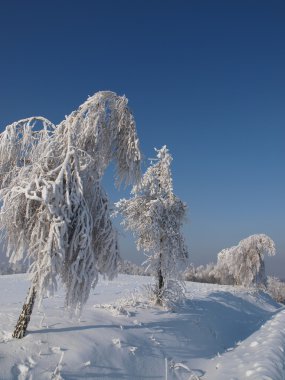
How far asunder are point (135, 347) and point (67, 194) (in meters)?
5.30

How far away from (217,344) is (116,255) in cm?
767

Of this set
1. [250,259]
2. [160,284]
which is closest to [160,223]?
[160,284]

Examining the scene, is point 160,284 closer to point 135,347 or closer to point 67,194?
point 135,347

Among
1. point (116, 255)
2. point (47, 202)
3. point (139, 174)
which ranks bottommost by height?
point (116, 255)

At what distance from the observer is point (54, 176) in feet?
29.7

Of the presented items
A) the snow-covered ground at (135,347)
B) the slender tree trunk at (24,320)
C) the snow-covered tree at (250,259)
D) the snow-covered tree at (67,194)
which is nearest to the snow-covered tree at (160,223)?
the snow-covered ground at (135,347)

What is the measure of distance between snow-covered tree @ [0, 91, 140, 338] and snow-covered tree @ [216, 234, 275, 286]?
29272 millimetres

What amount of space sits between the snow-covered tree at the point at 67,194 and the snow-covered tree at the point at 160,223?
24.1ft

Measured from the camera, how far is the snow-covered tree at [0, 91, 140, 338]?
843 centimetres

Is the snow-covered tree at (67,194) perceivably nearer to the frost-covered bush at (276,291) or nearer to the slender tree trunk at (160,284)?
the slender tree trunk at (160,284)

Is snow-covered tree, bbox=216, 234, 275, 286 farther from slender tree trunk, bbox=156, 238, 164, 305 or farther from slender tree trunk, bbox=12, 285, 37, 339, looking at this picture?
slender tree trunk, bbox=12, 285, 37, 339

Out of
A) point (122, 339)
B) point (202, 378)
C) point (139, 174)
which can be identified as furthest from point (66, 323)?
point (139, 174)

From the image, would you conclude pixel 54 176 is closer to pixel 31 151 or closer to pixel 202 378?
pixel 31 151

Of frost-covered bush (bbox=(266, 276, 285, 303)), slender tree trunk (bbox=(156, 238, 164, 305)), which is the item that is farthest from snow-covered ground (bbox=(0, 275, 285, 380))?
frost-covered bush (bbox=(266, 276, 285, 303))
